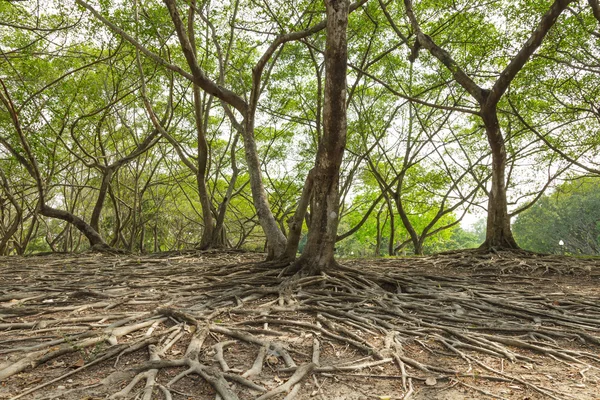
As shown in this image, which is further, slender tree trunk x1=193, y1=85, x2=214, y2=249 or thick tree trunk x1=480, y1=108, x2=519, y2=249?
slender tree trunk x1=193, y1=85, x2=214, y2=249

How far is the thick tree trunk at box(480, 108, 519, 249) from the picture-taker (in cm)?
754

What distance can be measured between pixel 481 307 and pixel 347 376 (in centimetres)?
221

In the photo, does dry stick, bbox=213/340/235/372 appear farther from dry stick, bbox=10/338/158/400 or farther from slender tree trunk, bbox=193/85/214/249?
slender tree trunk, bbox=193/85/214/249

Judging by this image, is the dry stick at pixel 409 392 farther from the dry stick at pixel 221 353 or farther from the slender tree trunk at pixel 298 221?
the slender tree trunk at pixel 298 221

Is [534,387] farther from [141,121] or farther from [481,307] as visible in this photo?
[141,121]

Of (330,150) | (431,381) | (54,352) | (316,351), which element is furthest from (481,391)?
(330,150)

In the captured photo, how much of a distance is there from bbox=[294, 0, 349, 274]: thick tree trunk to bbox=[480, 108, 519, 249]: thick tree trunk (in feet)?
13.2

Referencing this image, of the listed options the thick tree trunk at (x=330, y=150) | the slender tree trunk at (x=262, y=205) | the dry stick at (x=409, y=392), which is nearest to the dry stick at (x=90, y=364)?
the dry stick at (x=409, y=392)

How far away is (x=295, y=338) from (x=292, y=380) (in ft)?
2.44

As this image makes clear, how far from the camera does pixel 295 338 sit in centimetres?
296

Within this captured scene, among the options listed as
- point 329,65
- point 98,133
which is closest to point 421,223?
point 98,133

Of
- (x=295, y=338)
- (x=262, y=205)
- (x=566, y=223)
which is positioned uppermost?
(x=566, y=223)

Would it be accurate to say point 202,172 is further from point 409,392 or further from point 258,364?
point 409,392

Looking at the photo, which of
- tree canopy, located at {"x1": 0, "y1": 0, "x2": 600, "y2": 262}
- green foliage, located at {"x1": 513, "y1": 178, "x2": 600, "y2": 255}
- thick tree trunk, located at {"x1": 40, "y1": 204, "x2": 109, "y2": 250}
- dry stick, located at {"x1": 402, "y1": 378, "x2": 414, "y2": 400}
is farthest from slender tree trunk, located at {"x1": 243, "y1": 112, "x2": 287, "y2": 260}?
green foliage, located at {"x1": 513, "y1": 178, "x2": 600, "y2": 255}
